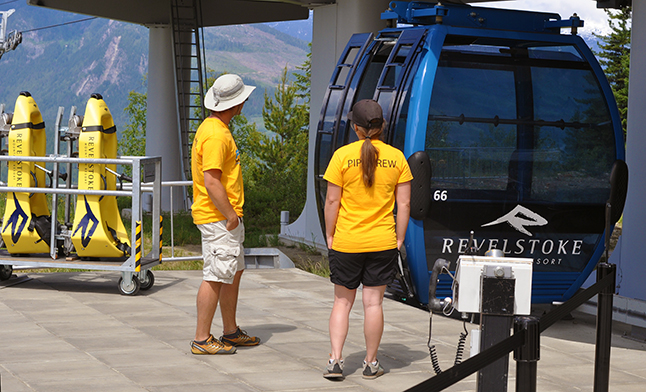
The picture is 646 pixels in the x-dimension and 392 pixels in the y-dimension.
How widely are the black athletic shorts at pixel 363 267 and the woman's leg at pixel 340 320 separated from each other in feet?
0.20

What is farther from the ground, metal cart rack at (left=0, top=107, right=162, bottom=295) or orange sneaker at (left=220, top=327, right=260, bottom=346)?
metal cart rack at (left=0, top=107, right=162, bottom=295)

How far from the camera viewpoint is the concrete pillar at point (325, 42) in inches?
488

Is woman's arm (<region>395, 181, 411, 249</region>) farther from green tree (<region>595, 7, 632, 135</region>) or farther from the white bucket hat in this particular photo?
green tree (<region>595, 7, 632, 135</region>)

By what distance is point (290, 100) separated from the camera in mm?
61156

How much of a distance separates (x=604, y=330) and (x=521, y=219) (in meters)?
3.32

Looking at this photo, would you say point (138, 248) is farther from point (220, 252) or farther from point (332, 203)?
point (332, 203)

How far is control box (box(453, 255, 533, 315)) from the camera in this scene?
3.79m

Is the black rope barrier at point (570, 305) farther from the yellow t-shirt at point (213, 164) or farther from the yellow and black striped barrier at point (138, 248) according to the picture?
the yellow and black striped barrier at point (138, 248)

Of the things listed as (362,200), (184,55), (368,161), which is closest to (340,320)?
(362,200)

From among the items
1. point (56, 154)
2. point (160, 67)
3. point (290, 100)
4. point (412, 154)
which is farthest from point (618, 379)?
point (290, 100)

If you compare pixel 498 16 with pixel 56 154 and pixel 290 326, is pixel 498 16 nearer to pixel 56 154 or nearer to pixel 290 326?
pixel 290 326

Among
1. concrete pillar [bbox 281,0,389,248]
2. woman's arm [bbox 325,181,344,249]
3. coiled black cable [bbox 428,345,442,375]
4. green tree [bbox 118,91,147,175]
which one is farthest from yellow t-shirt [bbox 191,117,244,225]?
green tree [bbox 118,91,147,175]

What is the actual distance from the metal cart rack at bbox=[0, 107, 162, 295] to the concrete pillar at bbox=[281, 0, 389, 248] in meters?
4.29

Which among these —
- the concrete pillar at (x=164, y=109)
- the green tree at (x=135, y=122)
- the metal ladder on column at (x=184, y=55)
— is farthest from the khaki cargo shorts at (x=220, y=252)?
the green tree at (x=135, y=122)
